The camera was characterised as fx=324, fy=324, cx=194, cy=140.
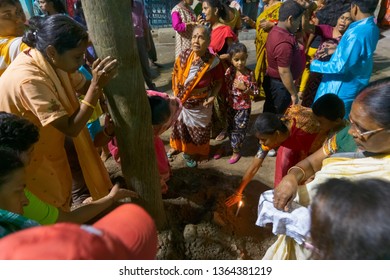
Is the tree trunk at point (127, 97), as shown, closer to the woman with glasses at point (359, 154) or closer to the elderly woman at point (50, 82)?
the elderly woman at point (50, 82)

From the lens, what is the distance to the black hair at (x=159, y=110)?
7.37ft

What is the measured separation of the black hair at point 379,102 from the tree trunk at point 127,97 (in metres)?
1.10

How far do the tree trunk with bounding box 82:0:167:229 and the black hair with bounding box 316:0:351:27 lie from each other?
149 inches

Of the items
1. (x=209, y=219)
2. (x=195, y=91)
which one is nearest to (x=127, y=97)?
(x=209, y=219)

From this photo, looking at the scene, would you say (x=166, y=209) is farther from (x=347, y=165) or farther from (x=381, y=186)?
(x=381, y=186)

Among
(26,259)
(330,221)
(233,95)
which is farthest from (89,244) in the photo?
(233,95)

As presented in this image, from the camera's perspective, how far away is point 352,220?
0.86 meters

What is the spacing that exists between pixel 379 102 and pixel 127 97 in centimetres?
119

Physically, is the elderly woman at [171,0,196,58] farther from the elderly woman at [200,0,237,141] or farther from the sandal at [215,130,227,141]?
the sandal at [215,130,227,141]

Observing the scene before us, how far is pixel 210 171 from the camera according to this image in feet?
11.0

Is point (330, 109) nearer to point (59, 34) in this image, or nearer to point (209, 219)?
point (209, 219)

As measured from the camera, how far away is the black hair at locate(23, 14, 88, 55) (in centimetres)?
172

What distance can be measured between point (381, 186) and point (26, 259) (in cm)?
93

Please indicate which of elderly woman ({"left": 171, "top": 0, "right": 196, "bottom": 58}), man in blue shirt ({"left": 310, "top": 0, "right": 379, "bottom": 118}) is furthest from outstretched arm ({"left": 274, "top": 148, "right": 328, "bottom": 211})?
elderly woman ({"left": 171, "top": 0, "right": 196, "bottom": 58})
